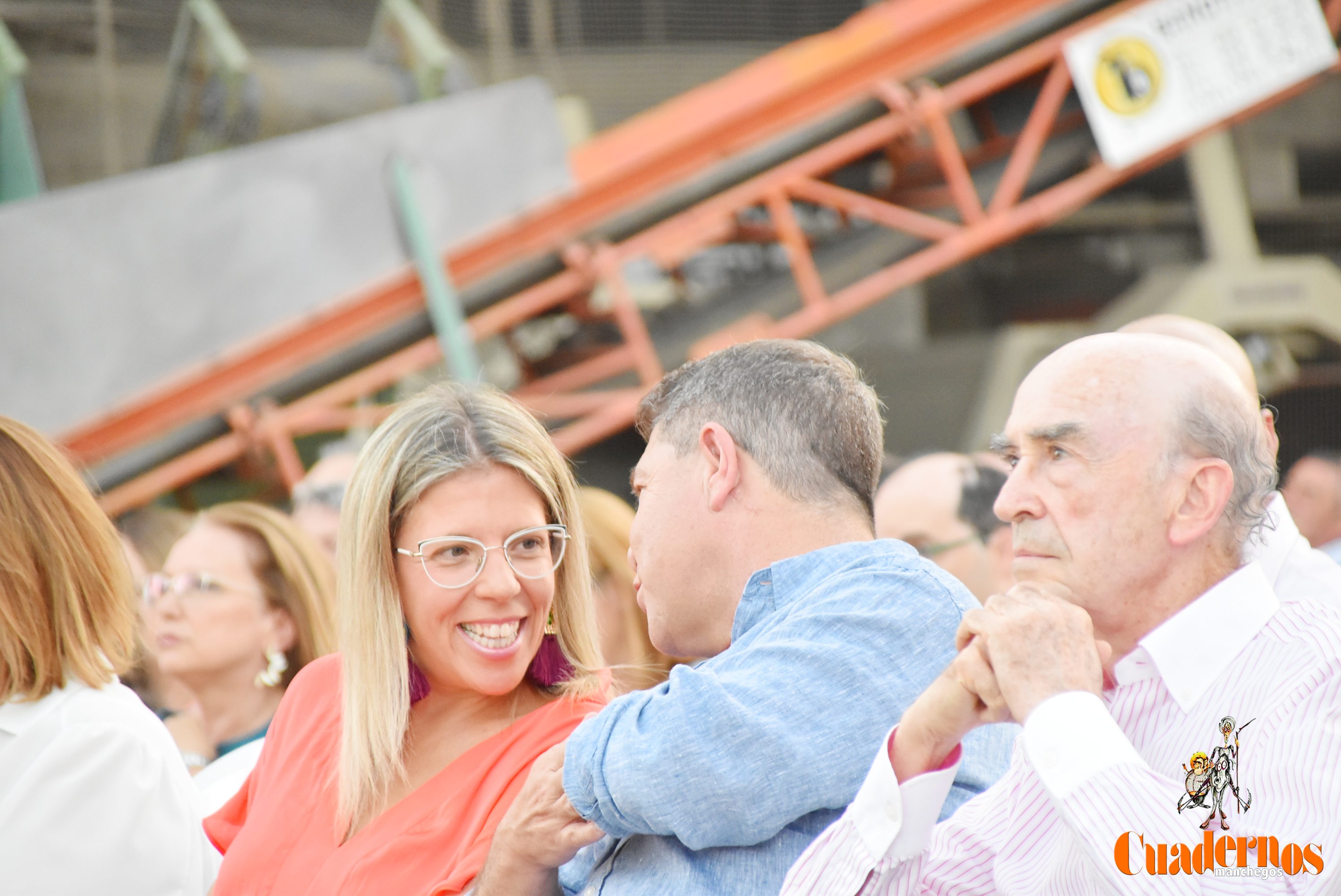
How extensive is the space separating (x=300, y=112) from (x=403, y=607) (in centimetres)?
524

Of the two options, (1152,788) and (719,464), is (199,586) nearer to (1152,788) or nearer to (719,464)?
(719,464)

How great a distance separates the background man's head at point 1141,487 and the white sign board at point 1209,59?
5414mm

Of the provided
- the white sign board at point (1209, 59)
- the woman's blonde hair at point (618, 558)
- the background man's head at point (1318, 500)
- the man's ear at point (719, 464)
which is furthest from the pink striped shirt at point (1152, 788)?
the white sign board at point (1209, 59)

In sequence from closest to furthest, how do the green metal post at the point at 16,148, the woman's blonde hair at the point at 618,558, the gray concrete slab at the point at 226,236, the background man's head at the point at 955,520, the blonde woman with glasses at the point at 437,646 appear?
the blonde woman with glasses at the point at 437,646 → the woman's blonde hair at the point at 618,558 → the background man's head at the point at 955,520 → the gray concrete slab at the point at 226,236 → the green metal post at the point at 16,148

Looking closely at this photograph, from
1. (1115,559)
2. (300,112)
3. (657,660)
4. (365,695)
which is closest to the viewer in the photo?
(1115,559)

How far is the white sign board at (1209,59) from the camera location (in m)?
6.29

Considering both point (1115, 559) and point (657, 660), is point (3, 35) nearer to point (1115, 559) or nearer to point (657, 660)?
point (657, 660)

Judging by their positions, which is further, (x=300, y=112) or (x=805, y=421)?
(x=300, y=112)

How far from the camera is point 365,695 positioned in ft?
6.52

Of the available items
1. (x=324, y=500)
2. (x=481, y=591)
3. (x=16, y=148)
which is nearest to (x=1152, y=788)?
(x=481, y=591)

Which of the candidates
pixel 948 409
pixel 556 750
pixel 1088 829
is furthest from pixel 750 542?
pixel 948 409

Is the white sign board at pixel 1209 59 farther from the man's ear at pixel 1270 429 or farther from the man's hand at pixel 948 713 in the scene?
the man's hand at pixel 948 713

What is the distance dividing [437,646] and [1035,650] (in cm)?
103

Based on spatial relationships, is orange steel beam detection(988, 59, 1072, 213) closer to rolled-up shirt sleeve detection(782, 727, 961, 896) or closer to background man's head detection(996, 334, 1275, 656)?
background man's head detection(996, 334, 1275, 656)
